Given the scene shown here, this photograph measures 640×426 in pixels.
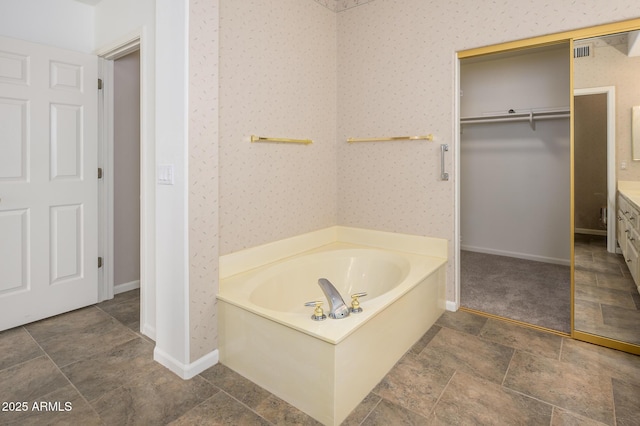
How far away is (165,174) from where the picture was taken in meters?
1.99

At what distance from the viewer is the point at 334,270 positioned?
287 cm

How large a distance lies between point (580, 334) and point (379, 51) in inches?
98.4

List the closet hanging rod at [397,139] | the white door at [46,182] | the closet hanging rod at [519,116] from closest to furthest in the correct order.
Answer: the white door at [46,182], the closet hanging rod at [397,139], the closet hanging rod at [519,116]

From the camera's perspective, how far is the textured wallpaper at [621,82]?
82.0 inches

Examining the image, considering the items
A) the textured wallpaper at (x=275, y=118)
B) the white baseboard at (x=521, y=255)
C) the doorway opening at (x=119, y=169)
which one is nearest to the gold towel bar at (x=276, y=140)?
the textured wallpaper at (x=275, y=118)

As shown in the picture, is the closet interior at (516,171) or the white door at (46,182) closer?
the white door at (46,182)

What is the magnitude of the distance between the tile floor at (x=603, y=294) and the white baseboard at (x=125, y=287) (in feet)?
11.3

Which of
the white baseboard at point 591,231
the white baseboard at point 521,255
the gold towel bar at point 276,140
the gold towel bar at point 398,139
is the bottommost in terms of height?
the white baseboard at point 521,255

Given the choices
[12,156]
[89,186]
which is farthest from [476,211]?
[12,156]

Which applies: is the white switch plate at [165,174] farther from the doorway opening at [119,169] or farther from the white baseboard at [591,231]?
the white baseboard at [591,231]

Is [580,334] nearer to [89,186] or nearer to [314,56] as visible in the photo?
[314,56]

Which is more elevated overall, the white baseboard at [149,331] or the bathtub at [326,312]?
the bathtub at [326,312]

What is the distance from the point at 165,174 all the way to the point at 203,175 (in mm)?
212

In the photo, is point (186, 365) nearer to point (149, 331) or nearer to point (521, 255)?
point (149, 331)
